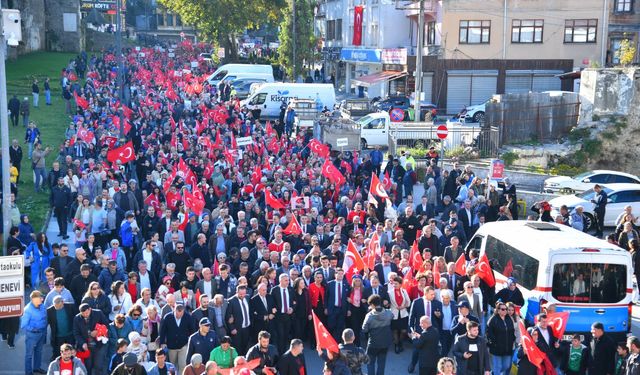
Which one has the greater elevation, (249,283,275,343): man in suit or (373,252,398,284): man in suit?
(373,252,398,284): man in suit

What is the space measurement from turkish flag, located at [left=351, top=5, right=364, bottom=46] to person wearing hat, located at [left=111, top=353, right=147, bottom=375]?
5522cm

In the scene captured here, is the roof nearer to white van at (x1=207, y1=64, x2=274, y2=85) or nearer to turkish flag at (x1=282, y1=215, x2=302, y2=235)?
turkish flag at (x1=282, y1=215, x2=302, y2=235)

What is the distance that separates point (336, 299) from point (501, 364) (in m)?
2.74

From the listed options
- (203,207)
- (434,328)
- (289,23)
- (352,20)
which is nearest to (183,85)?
(289,23)

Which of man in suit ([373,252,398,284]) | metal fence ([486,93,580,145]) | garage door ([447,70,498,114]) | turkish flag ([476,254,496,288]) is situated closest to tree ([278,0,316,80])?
garage door ([447,70,498,114])

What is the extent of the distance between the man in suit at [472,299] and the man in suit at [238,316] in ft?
10.6

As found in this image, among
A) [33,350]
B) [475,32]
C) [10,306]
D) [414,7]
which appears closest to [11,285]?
[10,306]

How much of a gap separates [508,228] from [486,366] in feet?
14.7

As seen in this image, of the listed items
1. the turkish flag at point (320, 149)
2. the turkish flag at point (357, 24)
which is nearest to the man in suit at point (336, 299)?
the turkish flag at point (320, 149)

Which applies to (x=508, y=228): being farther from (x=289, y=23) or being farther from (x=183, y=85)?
(x=289, y=23)

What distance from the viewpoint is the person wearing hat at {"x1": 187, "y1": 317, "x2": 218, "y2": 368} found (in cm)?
1177

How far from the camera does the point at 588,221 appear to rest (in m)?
22.3

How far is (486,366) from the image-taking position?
1174cm

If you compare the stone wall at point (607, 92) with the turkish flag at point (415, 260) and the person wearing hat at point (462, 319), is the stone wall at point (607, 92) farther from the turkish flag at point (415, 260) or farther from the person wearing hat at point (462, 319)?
the person wearing hat at point (462, 319)
